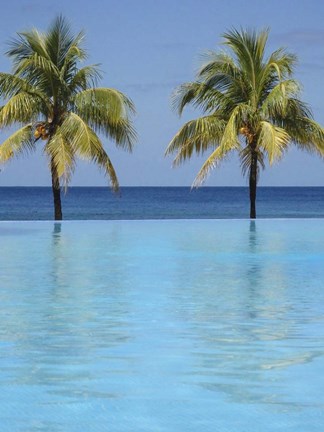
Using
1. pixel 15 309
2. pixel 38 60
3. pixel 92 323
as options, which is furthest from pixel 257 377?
pixel 38 60

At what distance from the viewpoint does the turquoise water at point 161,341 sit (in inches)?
150

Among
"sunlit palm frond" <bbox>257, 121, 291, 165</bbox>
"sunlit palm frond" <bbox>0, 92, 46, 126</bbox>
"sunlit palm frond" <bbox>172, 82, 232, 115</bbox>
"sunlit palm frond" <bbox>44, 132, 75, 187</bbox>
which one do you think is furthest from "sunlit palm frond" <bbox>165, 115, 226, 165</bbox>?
"sunlit palm frond" <bbox>0, 92, 46, 126</bbox>

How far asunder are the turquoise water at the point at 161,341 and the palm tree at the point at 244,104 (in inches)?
290

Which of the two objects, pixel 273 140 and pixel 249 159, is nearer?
pixel 273 140

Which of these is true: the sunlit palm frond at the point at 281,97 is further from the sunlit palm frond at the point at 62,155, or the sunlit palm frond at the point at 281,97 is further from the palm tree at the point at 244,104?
the sunlit palm frond at the point at 62,155

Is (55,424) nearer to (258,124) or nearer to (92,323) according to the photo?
(92,323)

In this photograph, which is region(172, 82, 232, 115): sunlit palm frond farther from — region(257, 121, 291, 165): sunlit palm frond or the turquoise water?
the turquoise water

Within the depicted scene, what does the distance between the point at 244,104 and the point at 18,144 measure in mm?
4456

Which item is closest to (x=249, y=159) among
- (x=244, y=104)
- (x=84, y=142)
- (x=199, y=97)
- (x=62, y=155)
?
(x=244, y=104)

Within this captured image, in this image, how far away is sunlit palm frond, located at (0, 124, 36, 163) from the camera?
57.4 feet

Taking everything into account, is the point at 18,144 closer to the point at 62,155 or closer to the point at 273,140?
the point at 62,155

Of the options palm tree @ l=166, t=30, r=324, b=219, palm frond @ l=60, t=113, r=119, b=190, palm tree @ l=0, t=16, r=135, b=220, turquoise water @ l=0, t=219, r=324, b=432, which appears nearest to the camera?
turquoise water @ l=0, t=219, r=324, b=432

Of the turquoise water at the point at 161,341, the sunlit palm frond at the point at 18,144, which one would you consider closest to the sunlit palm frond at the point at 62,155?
the sunlit palm frond at the point at 18,144

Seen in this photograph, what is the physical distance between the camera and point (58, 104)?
18359 mm
